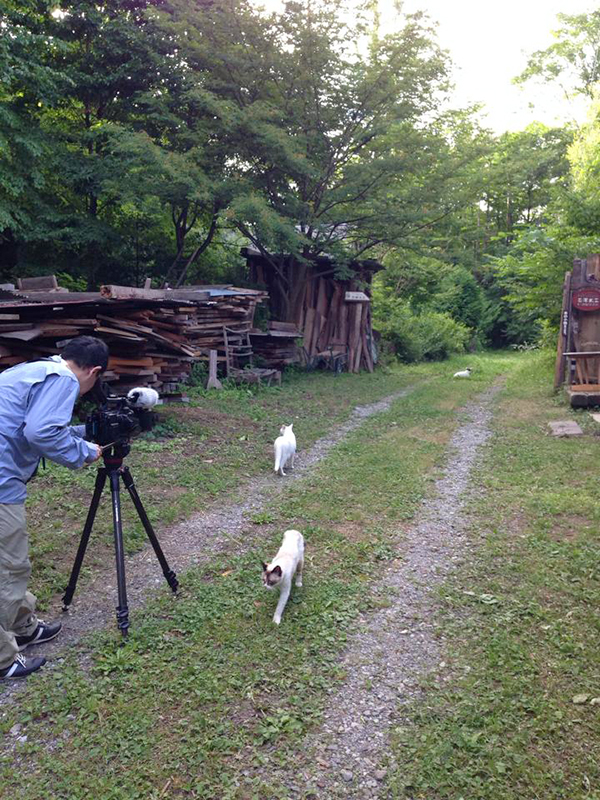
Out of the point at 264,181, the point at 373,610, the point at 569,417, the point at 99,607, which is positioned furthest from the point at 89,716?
the point at 264,181

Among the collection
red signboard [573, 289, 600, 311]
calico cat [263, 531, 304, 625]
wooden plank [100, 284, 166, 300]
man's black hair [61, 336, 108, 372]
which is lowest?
calico cat [263, 531, 304, 625]

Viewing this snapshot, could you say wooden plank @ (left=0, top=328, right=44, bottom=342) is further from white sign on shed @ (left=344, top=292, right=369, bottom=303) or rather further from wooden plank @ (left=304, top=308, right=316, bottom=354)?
white sign on shed @ (left=344, top=292, right=369, bottom=303)

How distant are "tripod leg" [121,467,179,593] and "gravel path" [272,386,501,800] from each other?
1486 millimetres

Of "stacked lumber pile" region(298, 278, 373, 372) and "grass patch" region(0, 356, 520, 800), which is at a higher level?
"stacked lumber pile" region(298, 278, 373, 372)

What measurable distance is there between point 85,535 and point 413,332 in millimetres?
21825

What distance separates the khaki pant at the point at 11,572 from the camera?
3406 mm

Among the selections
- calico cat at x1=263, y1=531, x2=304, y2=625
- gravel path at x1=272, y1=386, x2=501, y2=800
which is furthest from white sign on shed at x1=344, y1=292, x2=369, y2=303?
calico cat at x1=263, y1=531, x2=304, y2=625

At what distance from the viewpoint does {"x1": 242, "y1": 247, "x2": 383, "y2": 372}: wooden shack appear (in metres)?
18.6

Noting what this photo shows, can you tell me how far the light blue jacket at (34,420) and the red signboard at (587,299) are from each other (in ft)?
37.6

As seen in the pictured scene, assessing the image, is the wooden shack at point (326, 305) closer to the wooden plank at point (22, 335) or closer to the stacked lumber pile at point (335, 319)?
the stacked lumber pile at point (335, 319)

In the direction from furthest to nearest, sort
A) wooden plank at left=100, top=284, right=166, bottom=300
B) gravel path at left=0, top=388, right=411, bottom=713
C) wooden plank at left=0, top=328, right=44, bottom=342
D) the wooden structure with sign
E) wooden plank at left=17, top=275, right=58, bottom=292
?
1. the wooden structure with sign
2. wooden plank at left=17, top=275, right=58, bottom=292
3. wooden plank at left=100, top=284, right=166, bottom=300
4. wooden plank at left=0, top=328, right=44, bottom=342
5. gravel path at left=0, top=388, right=411, bottom=713

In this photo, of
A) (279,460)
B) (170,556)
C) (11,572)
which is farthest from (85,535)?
(279,460)

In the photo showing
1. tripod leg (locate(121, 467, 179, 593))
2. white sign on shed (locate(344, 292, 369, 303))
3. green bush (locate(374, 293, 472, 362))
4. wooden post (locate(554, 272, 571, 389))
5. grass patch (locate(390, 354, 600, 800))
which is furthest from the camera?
green bush (locate(374, 293, 472, 362))

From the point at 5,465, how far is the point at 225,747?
79.5 inches
